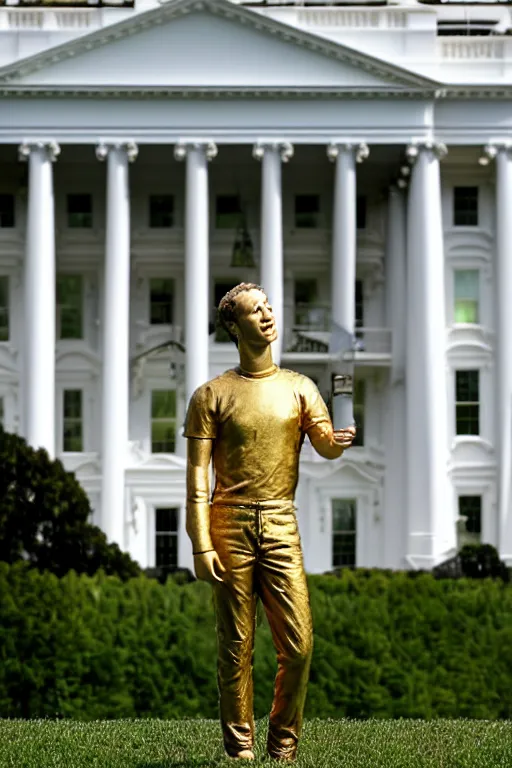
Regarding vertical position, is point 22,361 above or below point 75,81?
below

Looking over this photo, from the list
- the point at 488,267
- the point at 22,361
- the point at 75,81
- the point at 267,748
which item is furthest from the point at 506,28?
the point at 267,748

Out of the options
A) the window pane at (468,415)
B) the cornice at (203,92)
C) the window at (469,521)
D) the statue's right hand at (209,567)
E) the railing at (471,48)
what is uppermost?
the railing at (471,48)

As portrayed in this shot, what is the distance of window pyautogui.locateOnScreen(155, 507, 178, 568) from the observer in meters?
72.2

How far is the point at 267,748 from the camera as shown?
22.8m

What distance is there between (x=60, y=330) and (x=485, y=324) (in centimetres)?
1528

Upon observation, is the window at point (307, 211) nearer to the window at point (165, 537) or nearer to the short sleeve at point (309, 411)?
the window at point (165, 537)

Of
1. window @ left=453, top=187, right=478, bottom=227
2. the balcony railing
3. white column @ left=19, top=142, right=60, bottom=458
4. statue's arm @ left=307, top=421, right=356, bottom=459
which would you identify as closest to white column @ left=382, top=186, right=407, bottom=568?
the balcony railing

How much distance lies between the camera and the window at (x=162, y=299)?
2987 inches

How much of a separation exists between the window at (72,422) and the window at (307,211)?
10211mm

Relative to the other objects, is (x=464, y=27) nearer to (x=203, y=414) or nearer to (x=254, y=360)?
(x=254, y=360)

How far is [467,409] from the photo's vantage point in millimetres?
74250

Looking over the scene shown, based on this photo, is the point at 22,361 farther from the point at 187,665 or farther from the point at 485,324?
the point at 187,665

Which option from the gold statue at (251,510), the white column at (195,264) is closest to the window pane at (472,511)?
the white column at (195,264)

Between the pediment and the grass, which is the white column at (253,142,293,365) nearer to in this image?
the pediment
